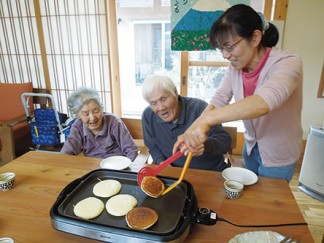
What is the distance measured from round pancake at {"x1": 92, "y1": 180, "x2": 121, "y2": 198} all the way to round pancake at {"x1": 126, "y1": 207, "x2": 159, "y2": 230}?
0.51ft

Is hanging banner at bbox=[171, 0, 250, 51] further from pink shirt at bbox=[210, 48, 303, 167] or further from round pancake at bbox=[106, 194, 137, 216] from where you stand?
round pancake at bbox=[106, 194, 137, 216]

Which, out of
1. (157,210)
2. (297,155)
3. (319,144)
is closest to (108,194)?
(157,210)

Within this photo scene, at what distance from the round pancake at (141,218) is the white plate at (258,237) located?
25 cm

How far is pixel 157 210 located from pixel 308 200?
6.24 feet

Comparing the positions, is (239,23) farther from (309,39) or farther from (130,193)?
(309,39)

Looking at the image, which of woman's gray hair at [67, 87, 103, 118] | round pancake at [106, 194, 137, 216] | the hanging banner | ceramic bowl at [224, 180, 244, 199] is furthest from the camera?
the hanging banner

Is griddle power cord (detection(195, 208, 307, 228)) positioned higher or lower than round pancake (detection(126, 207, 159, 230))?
lower

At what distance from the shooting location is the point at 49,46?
125 inches

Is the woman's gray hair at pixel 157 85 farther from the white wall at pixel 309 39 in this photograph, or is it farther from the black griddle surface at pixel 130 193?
the white wall at pixel 309 39

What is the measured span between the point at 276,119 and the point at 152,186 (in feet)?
2.19

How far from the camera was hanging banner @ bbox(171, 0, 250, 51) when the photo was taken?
2.58 meters

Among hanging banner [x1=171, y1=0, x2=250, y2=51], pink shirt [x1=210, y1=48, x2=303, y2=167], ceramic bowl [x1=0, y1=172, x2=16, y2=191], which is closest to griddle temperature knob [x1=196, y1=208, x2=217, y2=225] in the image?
pink shirt [x1=210, y1=48, x2=303, y2=167]

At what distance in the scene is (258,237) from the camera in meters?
0.74

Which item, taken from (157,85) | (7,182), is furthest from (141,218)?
(157,85)
